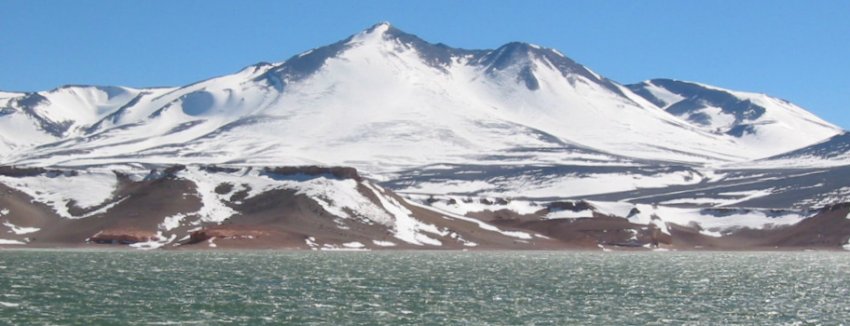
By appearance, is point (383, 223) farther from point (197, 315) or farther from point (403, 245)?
point (197, 315)

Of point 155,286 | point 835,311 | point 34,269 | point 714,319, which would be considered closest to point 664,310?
point 714,319

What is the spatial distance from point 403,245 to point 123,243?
38836 mm

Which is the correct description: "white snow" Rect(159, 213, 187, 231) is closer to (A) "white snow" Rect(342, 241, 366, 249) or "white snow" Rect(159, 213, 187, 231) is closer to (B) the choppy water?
(A) "white snow" Rect(342, 241, 366, 249)

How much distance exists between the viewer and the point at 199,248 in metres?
161

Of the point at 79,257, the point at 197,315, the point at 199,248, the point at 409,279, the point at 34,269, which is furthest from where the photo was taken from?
the point at 199,248

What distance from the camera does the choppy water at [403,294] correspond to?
201 feet

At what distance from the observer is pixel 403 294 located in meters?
75.7

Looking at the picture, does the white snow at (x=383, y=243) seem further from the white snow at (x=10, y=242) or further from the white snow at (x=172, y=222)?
the white snow at (x=10, y=242)

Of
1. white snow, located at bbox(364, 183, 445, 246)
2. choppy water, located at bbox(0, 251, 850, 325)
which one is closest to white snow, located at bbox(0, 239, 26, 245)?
choppy water, located at bbox(0, 251, 850, 325)

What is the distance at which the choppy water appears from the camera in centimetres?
6122

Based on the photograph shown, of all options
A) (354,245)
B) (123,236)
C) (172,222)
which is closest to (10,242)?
(123,236)

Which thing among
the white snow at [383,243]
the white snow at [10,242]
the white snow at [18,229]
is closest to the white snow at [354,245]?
the white snow at [383,243]

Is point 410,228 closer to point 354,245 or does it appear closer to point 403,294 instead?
point 354,245

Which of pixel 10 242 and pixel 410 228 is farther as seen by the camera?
pixel 410 228
